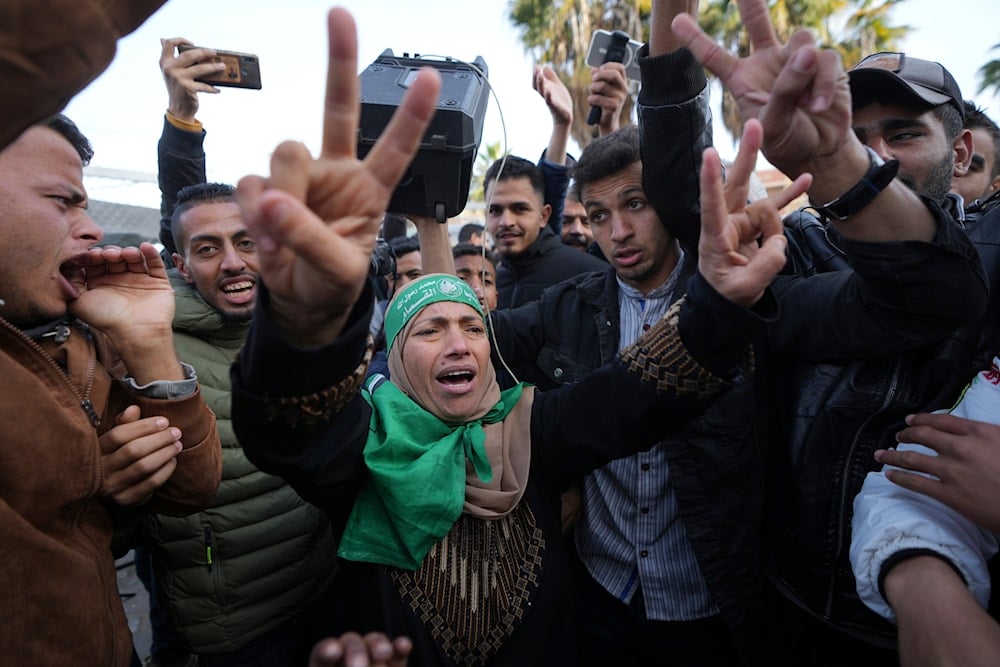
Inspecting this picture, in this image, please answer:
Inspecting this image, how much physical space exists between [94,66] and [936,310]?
59.6 inches

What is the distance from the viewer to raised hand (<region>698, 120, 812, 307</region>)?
1.14 meters

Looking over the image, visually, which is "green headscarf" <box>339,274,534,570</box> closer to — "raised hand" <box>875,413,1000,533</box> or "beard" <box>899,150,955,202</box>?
"raised hand" <box>875,413,1000,533</box>

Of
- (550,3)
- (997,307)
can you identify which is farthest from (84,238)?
(550,3)

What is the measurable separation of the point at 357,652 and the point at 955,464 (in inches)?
46.0

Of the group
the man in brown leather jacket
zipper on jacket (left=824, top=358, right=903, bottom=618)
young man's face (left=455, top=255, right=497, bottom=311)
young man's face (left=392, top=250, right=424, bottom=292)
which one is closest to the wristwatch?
zipper on jacket (left=824, top=358, right=903, bottom=618)

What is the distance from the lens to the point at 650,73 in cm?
158

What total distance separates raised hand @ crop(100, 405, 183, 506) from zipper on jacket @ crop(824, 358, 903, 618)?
1610mm

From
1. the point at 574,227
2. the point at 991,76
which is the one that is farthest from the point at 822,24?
the point at 574,227

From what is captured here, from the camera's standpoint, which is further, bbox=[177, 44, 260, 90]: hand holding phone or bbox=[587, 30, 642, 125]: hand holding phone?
bbox=[587, 30, 642, 125]: hand holding phone

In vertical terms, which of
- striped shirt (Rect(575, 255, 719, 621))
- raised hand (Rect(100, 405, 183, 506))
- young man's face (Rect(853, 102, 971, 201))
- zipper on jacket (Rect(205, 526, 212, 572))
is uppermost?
young man's face (Rect(853, 102, 971, 201))

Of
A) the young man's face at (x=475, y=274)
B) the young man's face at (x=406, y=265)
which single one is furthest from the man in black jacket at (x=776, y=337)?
the young man's face at (x=406, y=265)

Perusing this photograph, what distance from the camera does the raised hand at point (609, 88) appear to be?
2469mm

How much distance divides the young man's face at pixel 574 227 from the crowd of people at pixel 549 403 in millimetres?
2635

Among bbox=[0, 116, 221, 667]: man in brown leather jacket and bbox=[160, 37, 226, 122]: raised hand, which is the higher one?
bbox=[160, 37, 226, 122]: raised hand
